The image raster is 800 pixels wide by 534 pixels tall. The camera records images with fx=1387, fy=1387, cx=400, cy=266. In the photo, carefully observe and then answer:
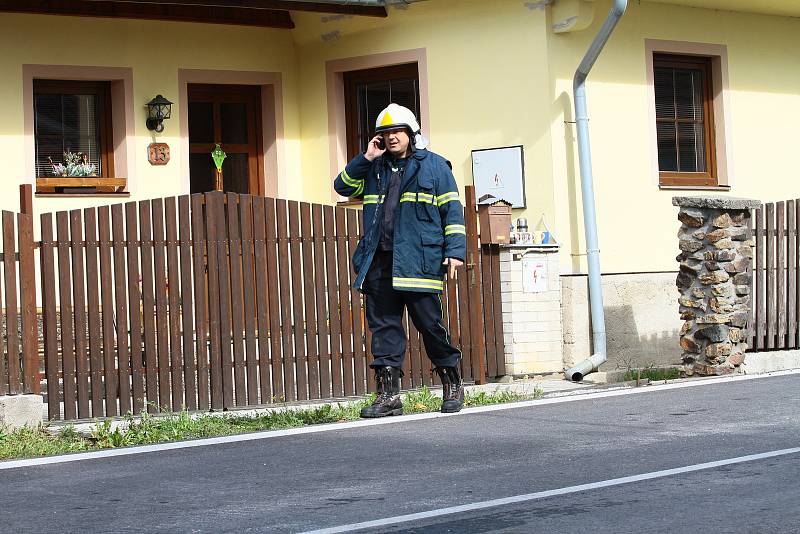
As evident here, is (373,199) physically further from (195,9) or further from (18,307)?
(195,9)

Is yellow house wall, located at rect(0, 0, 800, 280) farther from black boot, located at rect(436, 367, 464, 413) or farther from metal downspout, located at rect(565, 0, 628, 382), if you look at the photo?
black boot, located at rect(436, 367, 464, 413)

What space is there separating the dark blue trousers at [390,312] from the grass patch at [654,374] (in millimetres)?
3984

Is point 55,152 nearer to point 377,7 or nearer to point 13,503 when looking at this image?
point 377,7

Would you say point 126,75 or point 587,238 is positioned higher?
point 126,75

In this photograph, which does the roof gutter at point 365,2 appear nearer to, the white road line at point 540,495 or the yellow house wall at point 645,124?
the yellow house wall at point 645,124

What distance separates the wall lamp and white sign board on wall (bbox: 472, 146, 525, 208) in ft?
10.9

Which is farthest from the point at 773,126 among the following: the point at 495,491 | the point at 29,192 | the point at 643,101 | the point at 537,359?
the point at 495,491

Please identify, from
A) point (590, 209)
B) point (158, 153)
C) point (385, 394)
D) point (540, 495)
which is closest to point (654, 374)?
point (590, 209)

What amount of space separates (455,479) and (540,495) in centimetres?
62

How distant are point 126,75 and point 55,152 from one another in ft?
3.64

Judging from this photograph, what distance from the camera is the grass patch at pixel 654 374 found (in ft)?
42.3

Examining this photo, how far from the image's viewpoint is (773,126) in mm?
16203

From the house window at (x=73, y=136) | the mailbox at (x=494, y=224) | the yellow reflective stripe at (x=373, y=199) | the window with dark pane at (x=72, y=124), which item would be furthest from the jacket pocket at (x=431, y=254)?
the window with dark pane at (x=72, y=124)

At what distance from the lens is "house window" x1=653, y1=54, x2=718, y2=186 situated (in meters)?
15.4
